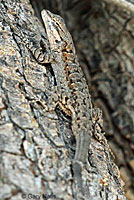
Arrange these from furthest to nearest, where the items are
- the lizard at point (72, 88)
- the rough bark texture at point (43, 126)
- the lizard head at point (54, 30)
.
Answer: the lizard head at point (54, 30)
the lizard at point (72, 88)
the rough bark texture at point (43, 126)

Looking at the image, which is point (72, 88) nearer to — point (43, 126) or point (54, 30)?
point (43, 126)

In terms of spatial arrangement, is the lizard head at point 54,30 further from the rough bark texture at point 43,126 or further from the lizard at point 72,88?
the rough bark texture at point 43,126

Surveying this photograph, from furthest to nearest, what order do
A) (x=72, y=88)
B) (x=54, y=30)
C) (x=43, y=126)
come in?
(x=54, y=30), (x=72, y=88), (x=43, y=126)

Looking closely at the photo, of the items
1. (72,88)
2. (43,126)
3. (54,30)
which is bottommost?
(43,126)

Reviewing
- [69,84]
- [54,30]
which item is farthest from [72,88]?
[54,30]

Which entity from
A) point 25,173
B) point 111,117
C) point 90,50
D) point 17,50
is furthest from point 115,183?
point 90,50

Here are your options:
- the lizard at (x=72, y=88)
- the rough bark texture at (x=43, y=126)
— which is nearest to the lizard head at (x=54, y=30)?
the lizard at (x=72, y=88)
